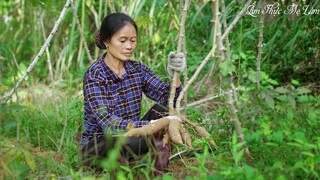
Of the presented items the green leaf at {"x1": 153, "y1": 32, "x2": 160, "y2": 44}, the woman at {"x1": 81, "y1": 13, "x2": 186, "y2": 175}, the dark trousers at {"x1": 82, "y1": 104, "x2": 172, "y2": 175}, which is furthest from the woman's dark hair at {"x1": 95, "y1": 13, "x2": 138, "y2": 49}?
the green leaf at {"x1": 153, "y1": 32, "x2": 160, "y2": 44}

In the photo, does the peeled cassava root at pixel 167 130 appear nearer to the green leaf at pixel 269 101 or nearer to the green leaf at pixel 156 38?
the green leaf at pixel 269 101

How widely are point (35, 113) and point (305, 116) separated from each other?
2186mm

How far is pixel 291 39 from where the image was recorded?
4055 mm

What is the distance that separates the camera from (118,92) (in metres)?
3.02

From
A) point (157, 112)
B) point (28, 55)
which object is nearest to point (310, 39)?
point (157, 112)

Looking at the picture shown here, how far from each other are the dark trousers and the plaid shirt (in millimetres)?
67

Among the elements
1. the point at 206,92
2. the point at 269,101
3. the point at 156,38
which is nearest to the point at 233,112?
the point at 269,101

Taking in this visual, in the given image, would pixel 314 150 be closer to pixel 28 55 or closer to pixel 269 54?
pixel 269 54

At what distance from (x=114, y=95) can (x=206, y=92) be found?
4.80ft

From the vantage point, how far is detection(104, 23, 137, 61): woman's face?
2.96 meters

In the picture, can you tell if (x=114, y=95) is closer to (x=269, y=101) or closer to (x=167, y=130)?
(x=167, y=130)

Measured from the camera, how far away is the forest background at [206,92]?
2.29m

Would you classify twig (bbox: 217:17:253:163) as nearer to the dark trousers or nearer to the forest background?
the forest background

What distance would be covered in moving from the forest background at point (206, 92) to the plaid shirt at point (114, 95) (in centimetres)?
19
